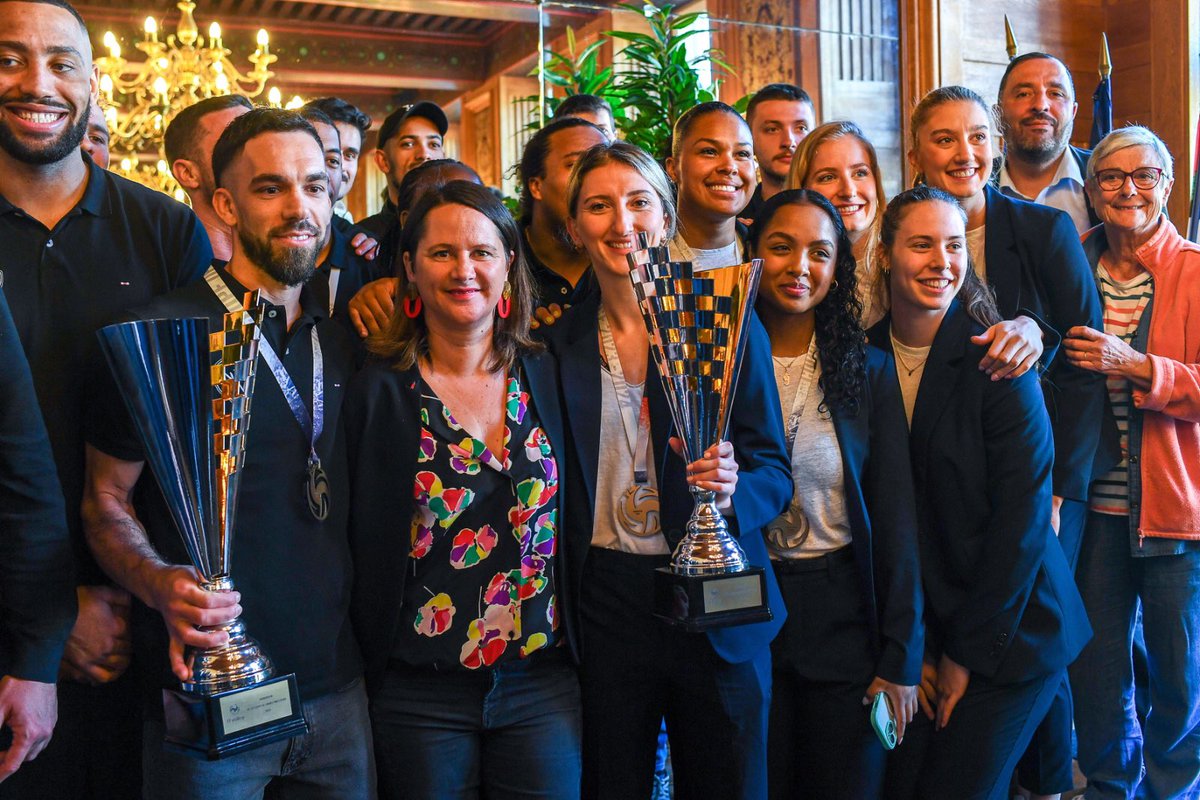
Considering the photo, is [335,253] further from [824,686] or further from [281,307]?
[824,686]

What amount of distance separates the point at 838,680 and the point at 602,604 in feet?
1.65

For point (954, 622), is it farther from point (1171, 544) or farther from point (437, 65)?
point (437, 65)


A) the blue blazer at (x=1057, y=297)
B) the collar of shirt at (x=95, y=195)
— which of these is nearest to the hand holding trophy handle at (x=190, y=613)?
the collar of shirt at (x=95, y=195)

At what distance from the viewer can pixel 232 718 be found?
1.35 m

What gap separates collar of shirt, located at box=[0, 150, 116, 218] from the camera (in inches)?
69.2

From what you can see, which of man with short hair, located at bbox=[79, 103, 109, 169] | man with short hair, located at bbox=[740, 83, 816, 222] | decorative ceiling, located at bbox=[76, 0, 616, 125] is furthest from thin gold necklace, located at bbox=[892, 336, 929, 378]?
decorative ceiling, located at bbox=[76, 0, 616, 125]

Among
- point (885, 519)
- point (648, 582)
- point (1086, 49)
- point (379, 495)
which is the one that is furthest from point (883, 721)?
point (1086, 49)

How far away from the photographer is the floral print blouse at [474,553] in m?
1.66

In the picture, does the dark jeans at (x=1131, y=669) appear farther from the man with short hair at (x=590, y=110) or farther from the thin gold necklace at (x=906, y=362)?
the man with short hair at (x=590, y=110)

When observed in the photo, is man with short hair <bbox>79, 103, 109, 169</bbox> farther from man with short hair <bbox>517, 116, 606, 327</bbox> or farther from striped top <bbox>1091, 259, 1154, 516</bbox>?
striped top <bbox>1091, 259, 1154, 516</bbox>

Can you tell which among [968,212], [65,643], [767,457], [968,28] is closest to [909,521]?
[767,457]

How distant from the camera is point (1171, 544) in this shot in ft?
8.36

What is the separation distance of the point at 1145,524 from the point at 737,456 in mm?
1321

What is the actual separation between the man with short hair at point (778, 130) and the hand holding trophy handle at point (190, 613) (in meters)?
2.10
